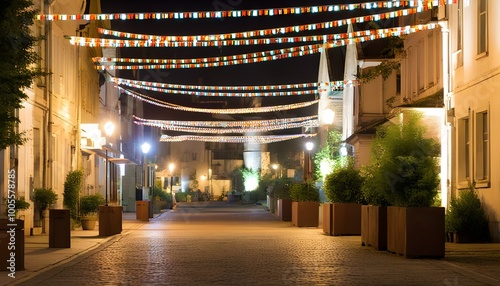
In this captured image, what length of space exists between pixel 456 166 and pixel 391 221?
6.93 meters

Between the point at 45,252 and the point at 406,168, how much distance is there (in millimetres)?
7890

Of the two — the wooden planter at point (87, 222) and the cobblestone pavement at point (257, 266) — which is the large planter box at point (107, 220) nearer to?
the cobblestone pavement at point (257, 266)

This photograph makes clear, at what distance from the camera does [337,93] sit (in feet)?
177

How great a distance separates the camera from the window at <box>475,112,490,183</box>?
2270cm

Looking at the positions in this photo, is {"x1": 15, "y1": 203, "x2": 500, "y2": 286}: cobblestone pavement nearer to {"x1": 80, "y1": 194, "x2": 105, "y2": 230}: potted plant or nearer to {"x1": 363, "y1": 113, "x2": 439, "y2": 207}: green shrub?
{"x1": 363, "y1": 113, "x2": 439, "y2": 207}: green shrub

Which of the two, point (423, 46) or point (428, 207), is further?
point (423, 46)

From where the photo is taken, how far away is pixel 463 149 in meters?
24.4

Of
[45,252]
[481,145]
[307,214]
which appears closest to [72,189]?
[307,214]

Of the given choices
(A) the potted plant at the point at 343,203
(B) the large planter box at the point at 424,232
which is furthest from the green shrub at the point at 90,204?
→ (B) the large planter box at the point at 424,232

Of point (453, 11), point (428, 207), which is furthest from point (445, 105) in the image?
point (428, 207)

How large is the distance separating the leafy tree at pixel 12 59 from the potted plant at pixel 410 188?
735 cm

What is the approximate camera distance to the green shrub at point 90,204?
30.2 metres

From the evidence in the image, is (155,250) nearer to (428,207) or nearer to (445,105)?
(428,207)


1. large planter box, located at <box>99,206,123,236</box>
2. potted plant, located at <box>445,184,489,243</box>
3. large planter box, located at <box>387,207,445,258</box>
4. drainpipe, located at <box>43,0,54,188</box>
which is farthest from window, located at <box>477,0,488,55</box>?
drainpipe, located at <box>43,0,54,188</box>
